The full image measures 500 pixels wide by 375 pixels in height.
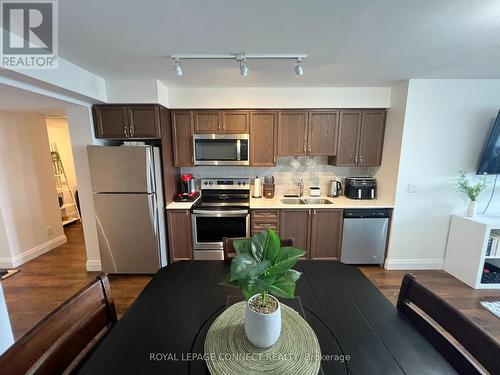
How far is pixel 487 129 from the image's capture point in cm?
267

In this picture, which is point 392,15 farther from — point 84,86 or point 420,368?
point 84,86

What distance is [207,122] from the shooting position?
2.98m

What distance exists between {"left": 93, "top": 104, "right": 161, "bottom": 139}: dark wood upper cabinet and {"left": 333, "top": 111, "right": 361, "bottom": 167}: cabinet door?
2.39 m

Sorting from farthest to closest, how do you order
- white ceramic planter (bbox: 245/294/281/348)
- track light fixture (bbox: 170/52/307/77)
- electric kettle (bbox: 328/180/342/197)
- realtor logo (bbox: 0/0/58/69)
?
electric kettle (bbox: 328/180/342/197)
track light fixture (bbox: 170/52/307/77)
realtor logo (bbox: 0/0/58/69)
white ceramic planter (bbox: 245/294/281/348)

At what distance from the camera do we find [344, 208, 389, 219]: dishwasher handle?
2.86 m

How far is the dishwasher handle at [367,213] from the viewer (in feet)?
9.37

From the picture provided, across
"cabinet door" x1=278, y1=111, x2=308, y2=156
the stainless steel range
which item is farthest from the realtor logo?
"cabinet door" x1=278, y1=111, x2=308, y2=156

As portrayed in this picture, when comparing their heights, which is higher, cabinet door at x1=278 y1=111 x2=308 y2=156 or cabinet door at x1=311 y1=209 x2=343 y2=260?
cabinet door at x1=278 y1=111 x2=308 y2=156

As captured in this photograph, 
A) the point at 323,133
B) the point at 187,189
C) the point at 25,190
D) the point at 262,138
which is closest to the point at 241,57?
the point at 262,138

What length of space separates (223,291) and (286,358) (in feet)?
1.73

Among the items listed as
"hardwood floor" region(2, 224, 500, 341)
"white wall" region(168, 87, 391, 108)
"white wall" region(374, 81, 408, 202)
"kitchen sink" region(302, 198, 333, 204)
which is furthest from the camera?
"kitchen sink" region(302, 198, 333, 204)

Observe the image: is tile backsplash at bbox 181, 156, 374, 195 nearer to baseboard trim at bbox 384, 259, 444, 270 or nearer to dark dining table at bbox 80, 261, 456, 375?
baseboard trim at bbox 384, 259, 444, 270

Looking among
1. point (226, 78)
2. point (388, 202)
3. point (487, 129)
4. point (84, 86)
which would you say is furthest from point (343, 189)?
point (84, 86)

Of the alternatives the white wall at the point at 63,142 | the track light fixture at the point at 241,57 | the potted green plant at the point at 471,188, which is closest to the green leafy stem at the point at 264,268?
the track light fixture at the point at 241,57
